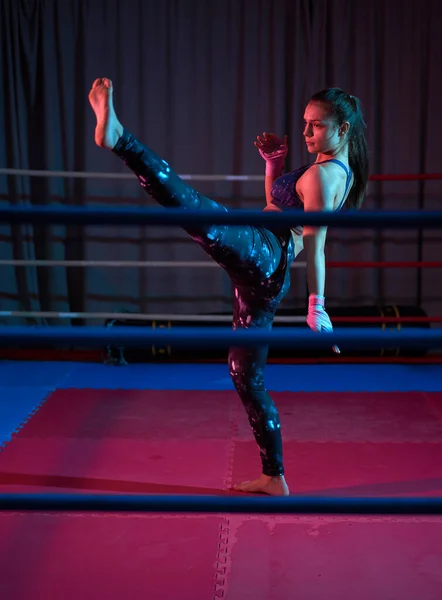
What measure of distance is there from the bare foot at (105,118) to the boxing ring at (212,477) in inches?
19.3

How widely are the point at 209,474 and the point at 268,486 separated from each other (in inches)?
11.1

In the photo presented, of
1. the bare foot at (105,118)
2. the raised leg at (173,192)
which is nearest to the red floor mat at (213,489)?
the raised leg at (173,192)

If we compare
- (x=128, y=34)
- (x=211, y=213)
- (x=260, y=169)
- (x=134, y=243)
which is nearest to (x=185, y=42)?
(x=128, y=34)

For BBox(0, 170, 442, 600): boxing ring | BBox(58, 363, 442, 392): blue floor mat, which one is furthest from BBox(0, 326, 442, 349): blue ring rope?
BBox(58, 363, 442, 392): blue floor mat

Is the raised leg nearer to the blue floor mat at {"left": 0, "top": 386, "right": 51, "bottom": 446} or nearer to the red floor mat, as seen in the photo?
the red floor mat

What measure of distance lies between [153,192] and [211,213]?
0.65m

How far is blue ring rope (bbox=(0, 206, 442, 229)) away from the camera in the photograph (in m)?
0.91

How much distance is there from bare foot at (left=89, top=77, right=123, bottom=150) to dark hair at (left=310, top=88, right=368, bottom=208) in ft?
2.36

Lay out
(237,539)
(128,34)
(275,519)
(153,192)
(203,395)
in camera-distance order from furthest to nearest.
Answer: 1. (128,34)
2. (203,395)
3. (275,519)
4. (237,539)
5. (153,192)

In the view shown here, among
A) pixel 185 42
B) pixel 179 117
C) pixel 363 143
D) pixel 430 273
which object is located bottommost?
pixel 430 273

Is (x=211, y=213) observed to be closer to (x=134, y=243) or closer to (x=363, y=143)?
(x=363, y=143)

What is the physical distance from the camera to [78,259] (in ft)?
14.9

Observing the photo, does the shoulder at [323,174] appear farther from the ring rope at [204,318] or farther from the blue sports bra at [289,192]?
the ring rope at [204,318]

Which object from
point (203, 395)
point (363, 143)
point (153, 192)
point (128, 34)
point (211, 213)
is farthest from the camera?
point (128, 34)
